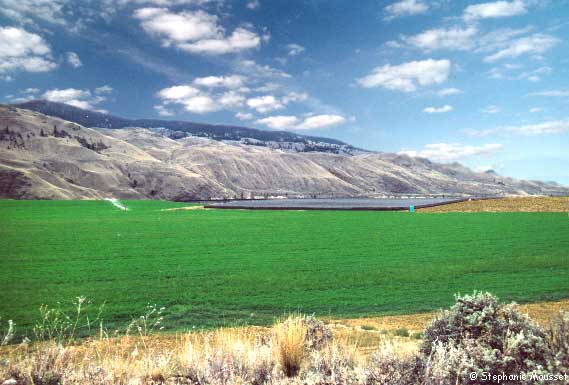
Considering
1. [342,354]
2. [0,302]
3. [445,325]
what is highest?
[445,325]

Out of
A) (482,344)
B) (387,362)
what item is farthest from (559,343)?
(387,362)

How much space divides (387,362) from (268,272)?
13.1 metres

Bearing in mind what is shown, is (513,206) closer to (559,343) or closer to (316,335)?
(316,335)

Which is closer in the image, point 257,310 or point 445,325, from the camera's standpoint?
point 445,325

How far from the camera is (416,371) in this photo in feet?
19.8

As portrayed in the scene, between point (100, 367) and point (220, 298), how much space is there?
331 inches

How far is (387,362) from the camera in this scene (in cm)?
613

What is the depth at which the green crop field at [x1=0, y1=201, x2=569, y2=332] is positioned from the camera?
1347 centimetres

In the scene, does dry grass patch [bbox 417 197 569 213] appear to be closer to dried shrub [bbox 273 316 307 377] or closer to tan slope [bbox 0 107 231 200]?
dried shrub [bbox 273 316 307 377]

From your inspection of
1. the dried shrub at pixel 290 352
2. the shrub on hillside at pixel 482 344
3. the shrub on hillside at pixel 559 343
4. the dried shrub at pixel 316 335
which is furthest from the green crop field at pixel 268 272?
the shrub on hillside at pixel 559 343

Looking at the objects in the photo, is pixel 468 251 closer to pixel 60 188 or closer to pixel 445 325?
pixel 445 325

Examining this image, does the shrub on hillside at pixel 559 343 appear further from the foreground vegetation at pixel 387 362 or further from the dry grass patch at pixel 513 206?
the dry grass patch at pixel 513 206

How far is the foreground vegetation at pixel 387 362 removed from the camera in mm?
5508

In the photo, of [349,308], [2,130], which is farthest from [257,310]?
[2,130]
